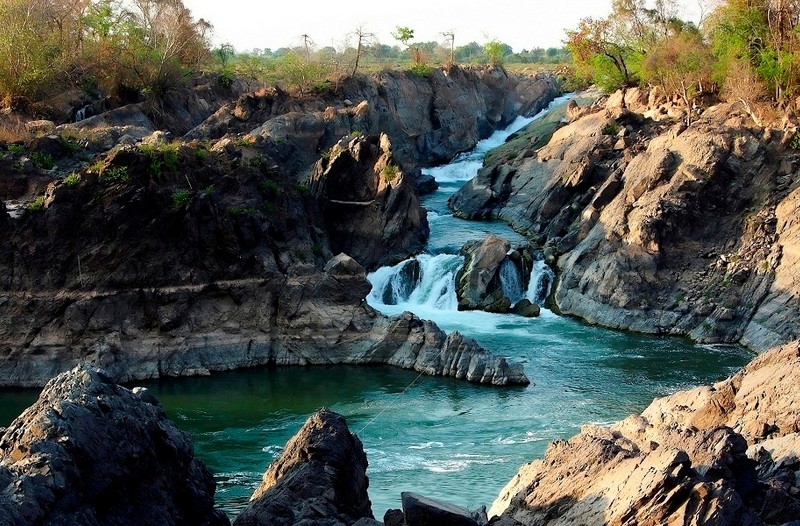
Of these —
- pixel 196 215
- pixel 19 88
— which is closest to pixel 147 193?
pixel 196 215

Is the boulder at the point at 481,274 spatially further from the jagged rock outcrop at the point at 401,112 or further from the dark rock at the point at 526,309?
the jagged rock outcrop at the point at 401,112

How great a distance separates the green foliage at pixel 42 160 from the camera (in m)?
33.9

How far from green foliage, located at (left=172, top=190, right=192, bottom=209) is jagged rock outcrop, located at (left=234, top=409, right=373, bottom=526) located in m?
18.4

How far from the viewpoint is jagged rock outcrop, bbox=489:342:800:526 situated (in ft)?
40.4

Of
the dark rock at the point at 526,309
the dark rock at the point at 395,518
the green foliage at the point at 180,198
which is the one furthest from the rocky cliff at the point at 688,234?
the dark rock at the point at 395,518

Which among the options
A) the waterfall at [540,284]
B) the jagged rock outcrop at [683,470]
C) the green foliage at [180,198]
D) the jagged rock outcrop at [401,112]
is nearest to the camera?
the jagged rock outcrop at [683,470]

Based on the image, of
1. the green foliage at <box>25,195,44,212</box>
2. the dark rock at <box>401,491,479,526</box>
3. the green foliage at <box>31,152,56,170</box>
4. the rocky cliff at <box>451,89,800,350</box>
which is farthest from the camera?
the rocky cliff at <box>451,89,800,350</box>

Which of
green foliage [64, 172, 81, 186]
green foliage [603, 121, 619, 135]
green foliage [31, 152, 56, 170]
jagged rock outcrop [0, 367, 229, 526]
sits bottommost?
jagged rock outcrop [0, 367, 229, 526]

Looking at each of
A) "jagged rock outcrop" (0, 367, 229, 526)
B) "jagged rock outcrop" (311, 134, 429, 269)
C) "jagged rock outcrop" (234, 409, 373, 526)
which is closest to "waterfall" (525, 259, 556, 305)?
"jagged rock outcrop" (311, 134, 429, 269)

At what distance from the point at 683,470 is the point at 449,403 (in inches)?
628

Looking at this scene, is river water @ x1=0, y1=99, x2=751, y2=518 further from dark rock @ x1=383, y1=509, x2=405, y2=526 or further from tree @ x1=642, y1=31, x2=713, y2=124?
tree @ x1=642, y1=31, x2=713, y2=124

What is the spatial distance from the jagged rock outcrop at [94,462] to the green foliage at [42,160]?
74.6 feet

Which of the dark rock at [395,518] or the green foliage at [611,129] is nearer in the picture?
the dark rock at [395,518]

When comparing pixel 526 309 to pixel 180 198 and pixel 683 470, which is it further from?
pixel 683 470
